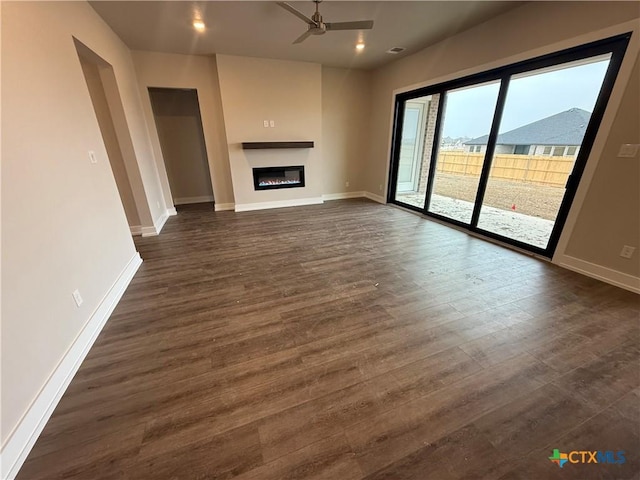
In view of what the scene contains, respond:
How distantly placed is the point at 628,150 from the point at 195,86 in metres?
5.74

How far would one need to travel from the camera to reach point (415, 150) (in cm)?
538

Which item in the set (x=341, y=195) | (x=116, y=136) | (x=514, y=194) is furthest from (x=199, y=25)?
(x=514, y=194)

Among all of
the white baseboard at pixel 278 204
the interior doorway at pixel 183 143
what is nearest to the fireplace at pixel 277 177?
the white baseboard at pixel 278 204

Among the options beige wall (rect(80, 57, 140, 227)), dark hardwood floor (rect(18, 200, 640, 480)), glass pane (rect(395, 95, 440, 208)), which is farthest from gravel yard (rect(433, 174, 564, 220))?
beige wall (rect(80, 57, 140, 227))

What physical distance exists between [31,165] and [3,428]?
1375 mm

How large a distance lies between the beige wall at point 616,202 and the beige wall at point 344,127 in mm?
4088

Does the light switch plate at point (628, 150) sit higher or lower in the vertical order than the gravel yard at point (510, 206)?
higher

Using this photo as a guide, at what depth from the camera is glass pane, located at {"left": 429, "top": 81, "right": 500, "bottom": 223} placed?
3523 millimetres

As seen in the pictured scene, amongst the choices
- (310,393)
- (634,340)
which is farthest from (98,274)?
(634,340)

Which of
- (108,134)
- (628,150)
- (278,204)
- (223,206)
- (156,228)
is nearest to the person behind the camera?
(628,150)

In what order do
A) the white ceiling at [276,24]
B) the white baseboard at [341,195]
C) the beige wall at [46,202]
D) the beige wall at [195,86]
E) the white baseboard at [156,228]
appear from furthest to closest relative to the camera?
the white baseboard at [341,195]
the beige wall at [195,86]
the white baseboard at [156,228]
the white ceiling at [276,24]
the beige wall at [46,202]

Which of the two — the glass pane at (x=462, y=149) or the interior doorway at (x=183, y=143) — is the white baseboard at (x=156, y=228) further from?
the glass pane at (x=462, y=149)

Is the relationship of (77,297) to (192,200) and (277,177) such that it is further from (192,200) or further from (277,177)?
(192,200)

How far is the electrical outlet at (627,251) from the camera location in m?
2.32
